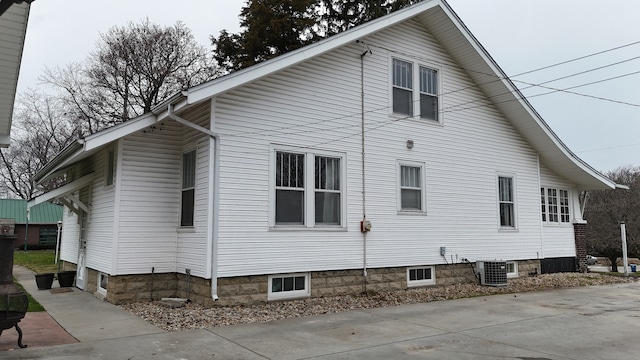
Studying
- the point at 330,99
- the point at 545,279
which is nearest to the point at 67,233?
the point at 330,99

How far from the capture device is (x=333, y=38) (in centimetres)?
1035

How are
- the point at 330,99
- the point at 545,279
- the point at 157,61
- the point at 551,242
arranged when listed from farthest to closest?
the point at 157,61 < the point at 551,242 < the point at 545,279 < the point at 330,99

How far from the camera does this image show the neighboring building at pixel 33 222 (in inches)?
1499

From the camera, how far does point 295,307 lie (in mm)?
9312

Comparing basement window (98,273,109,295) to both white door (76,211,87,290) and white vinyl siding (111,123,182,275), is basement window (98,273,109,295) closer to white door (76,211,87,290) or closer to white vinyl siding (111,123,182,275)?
white vinyl siding (111,123,182,275)

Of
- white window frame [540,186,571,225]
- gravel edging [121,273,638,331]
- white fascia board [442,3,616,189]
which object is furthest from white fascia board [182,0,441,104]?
white window frame [540,186,571,225]

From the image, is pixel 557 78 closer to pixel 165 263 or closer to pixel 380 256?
pixel 380 256

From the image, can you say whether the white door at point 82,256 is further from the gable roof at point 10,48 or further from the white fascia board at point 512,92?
the white fascia board at point 512,92

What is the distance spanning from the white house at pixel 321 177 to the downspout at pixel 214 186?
3cm

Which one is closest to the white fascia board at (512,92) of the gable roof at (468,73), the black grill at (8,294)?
the gable roof at (468,73)

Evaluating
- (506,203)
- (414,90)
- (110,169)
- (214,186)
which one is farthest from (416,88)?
(110,169)

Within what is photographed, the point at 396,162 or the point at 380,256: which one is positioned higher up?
the point at 396,162

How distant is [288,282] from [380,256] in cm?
248

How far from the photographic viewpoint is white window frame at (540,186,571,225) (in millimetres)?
15523
